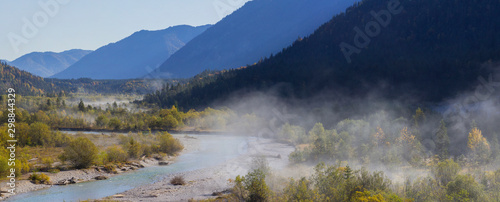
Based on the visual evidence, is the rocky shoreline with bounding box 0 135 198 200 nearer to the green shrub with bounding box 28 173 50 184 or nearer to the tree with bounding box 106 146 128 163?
the green shrub with bounding box 28 173 50 184

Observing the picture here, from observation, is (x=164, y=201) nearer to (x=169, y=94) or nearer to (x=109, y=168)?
(x=109, y=168)

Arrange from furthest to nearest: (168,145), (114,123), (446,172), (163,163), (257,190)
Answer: (114,123), (168,145), (163,163), (257,190), (446,172)

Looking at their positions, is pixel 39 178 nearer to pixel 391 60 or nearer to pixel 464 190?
pixel 464 190

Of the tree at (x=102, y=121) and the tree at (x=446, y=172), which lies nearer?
the tree at (x=446, y=172)

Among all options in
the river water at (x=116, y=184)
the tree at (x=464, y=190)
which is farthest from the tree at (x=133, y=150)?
the tree at (x=464, y=190)

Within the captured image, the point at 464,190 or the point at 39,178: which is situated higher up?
the point at 464,190

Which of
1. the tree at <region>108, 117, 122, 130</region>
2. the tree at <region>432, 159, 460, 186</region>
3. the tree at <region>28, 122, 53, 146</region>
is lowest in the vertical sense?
the tree at <region>432, 159, 460, 186</region>

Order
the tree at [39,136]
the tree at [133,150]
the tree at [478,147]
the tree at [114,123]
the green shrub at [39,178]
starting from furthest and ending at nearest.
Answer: the tree at [114,123], the tree at [39,136], the tree at [133,150], the tree at [478,147], the green shrub at [39,178]

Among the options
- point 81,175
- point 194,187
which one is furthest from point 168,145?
point 194,187

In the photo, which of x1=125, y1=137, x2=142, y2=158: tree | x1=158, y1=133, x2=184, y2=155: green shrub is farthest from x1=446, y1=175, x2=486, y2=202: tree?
x1=158, y1=133, x2=184, y2=155: green shrub

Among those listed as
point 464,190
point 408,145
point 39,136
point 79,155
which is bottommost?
point 464,190

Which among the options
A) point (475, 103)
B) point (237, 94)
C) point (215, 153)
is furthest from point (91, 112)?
point (475, 103)

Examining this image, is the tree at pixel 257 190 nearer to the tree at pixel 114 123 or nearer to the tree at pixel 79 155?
the tree at pixel 79 155

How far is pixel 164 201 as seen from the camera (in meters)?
28.2
